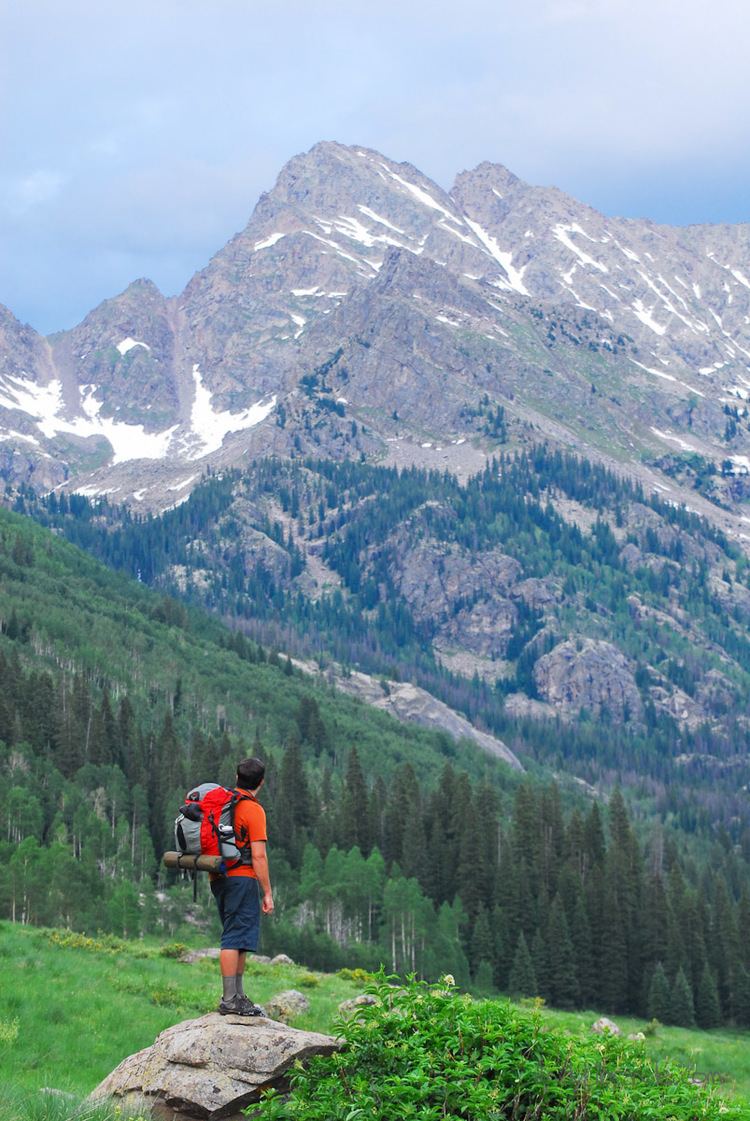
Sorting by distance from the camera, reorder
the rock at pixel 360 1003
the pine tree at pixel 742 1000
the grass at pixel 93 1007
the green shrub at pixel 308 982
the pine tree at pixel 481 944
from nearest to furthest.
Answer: the rock at pixel 360 1003, the grass at pixel 93 1007, the green shrub at pixel 308 982, the pine tree at pixel 742 1000, the pine tree at pixel 481 944

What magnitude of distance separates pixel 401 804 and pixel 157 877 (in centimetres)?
3033

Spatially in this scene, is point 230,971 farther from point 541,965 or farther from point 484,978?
point 541,965

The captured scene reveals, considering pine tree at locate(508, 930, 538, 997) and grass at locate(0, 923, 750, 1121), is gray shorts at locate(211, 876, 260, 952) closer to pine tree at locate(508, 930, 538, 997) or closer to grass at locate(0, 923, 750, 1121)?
grass at locate(0, 923, 750, 1121)

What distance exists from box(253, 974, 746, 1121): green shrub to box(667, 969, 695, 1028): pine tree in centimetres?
8486

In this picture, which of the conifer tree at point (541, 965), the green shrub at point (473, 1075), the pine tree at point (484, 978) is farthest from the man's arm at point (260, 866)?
the conifer tree at point (541, 965)

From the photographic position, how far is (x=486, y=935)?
105 meters

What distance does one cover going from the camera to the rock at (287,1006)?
32.1 metres

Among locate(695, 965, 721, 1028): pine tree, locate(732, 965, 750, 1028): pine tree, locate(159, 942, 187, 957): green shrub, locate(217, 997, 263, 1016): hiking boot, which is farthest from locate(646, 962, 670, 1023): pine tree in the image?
locate(217, 997, 263, 1016): hiking boot

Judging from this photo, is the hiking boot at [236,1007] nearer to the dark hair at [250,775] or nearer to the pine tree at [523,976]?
the dark hair at [250,775]

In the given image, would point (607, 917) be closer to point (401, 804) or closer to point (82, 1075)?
point (401, 804)

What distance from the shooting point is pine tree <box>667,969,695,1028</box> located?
311 ft

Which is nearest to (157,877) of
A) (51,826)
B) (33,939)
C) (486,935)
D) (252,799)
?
(51,826)

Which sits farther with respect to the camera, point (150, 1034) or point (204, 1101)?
point (150, 1034)

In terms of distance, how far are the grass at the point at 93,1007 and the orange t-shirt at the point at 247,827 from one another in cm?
352
